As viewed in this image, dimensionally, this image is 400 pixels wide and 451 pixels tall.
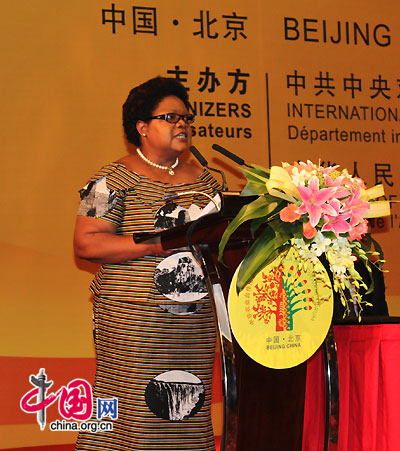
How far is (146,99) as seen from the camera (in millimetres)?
2436

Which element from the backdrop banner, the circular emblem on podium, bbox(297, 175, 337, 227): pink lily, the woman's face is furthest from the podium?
the backdrop banner

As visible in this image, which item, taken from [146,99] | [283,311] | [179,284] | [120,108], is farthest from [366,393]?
[120,108]

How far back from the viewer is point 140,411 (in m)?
2.12

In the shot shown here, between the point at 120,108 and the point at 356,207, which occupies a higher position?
the point at 120,108

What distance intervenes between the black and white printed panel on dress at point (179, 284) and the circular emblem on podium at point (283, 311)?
634mm

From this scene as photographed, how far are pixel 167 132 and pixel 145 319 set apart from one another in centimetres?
63

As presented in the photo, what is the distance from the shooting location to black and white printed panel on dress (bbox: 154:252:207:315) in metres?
2.14

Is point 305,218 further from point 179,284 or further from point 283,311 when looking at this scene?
point 179,284

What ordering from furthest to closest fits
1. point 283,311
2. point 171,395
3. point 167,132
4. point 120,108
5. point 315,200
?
1. point 120,108
2. point 167,132
3. point 171,395
4. point 283,311
5. point 315,200

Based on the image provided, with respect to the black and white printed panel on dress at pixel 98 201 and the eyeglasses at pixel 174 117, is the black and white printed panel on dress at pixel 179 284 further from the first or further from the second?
the eyeglasses at pixel 174 117

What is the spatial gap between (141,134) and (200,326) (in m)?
0.71

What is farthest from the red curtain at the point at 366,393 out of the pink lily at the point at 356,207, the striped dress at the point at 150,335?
the pink lily at the point at 356,207

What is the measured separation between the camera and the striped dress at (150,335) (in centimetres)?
212

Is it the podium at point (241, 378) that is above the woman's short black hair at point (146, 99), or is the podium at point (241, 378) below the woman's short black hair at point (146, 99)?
below
